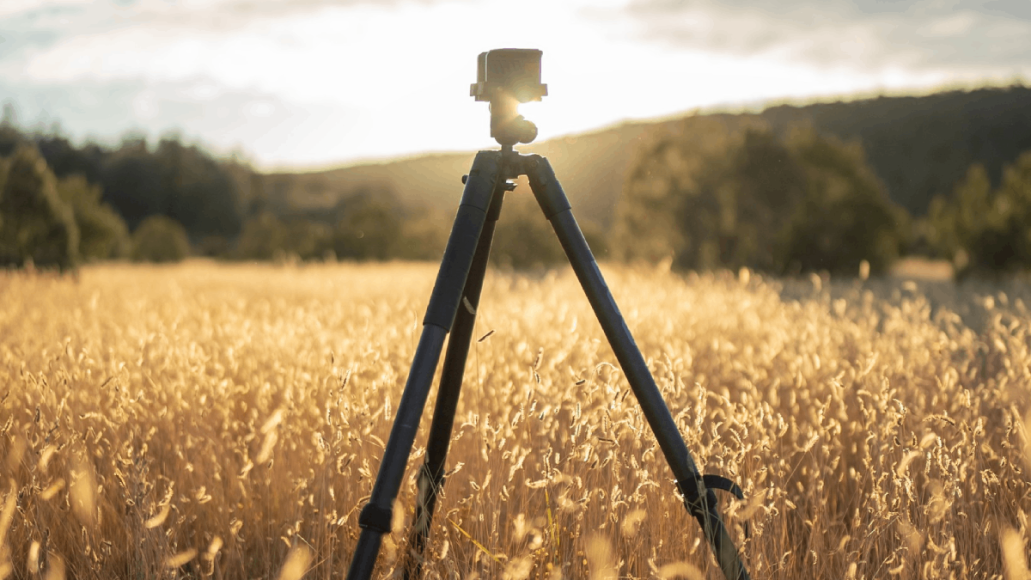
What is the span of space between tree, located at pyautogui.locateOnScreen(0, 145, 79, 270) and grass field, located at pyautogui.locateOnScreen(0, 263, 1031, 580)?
38.7 feet

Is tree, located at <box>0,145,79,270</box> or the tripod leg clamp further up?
tree, located at <box>0,145,79,270</box>

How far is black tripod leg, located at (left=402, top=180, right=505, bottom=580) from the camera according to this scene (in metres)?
1.95

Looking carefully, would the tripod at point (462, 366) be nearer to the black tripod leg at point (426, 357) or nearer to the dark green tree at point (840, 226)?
the black tripod leg at point (426, 357)

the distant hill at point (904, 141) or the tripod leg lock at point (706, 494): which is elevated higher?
the distant hill at point (904, 141)

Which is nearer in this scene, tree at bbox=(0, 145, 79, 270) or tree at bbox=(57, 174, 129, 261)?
tree at bbox=(0, 145, 79, 270)

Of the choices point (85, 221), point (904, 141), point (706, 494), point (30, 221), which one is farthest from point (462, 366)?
point (904, 141)

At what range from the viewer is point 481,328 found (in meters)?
4.53

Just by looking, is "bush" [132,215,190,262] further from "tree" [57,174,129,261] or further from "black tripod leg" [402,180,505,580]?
"black tripod leg" [402,180,505,580]

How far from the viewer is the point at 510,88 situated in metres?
1.86

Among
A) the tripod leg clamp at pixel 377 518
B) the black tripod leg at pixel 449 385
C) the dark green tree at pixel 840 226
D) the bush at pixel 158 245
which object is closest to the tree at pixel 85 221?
the bush at pixel 158 245

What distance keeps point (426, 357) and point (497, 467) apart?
875 millimetres

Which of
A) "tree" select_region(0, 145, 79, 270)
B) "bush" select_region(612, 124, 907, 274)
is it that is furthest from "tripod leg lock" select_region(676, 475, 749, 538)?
"bush" select_region(612, 124, 907, 274)

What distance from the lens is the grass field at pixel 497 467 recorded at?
2031 millimetres

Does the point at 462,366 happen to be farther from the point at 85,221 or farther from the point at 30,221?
the point at 85,221
